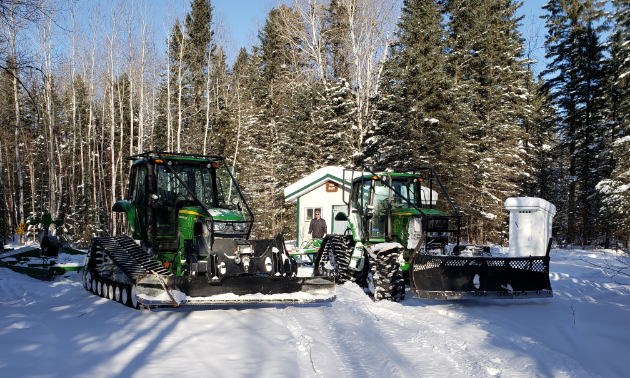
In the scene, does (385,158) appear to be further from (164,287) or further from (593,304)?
(164,287)

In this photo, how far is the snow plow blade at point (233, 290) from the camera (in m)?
6.41

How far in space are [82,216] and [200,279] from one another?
81.6 ft

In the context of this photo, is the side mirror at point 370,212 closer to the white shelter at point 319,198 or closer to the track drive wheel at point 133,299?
the track drive wheel at point 133,299

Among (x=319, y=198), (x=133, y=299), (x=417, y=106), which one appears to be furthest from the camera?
(x=417, y=106)

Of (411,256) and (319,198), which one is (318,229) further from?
(411,256)

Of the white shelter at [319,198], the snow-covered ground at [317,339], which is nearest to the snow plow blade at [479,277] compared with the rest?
the snow-covered ground at [317,339]

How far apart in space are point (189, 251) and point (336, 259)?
375 cm

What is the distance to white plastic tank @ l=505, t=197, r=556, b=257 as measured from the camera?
12258 millimetres

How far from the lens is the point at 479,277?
26.3ft

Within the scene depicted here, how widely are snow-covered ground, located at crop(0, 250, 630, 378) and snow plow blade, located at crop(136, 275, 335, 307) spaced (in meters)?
0.26

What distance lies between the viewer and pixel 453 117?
2336 cm

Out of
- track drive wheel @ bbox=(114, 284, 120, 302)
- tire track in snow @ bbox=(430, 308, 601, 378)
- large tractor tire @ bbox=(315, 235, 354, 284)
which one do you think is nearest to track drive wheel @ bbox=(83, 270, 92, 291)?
track drive wheel @ bbox=(114, 284, 120, 302)

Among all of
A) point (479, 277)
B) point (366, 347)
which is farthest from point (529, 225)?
point (366, 347)

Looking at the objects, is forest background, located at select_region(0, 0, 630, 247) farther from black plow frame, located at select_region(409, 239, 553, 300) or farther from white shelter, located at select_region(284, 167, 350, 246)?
black plow frame, located at select_region(409, 239, 553, 300)
